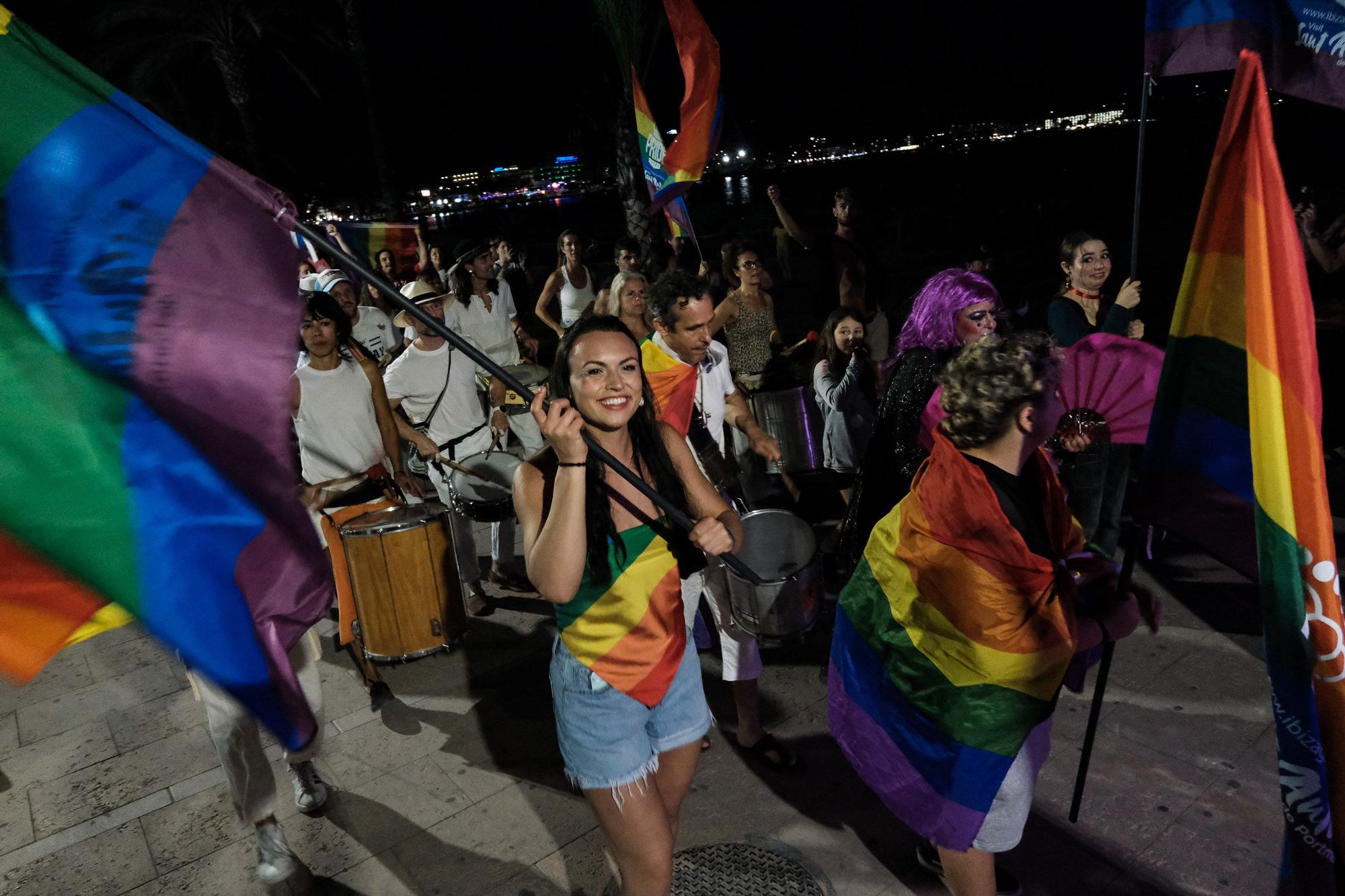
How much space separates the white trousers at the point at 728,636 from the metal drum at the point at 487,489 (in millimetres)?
1654

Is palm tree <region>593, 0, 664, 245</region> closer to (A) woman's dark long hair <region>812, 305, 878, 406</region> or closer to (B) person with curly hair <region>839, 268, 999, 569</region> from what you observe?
(A) woman's dark long hair <region>812, 305, 878, 406</region>

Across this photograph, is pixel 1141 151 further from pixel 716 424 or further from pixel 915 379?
pixel 716 424

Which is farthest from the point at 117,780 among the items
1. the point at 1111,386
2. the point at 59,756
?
the point at 1111,386

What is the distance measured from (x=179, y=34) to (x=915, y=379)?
2389cm

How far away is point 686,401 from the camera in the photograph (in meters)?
4.34

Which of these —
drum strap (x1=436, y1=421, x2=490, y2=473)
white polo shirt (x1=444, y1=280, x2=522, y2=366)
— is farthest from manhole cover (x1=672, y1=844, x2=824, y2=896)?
white polo shirt (x1=444, y1=280, x2=522, y2=366)

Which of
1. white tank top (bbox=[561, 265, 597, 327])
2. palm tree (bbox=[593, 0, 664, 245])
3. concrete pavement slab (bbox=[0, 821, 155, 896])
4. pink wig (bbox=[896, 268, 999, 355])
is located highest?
palm tree (bbox=[593, 0, 664, 245])

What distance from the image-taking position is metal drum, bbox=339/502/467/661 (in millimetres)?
4461

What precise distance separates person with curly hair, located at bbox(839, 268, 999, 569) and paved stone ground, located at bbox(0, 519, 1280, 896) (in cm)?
119

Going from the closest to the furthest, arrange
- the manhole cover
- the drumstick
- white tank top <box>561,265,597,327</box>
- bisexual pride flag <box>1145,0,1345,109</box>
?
bisexual pride flag <box>1145,0,1345,109</box>
the manhole cover
the drumstick
white tank top <box>561,265,597,327</box>

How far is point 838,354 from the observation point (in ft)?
18.4

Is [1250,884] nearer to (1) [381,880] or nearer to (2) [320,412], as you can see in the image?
(1) [381,880]

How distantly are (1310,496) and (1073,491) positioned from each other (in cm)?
265

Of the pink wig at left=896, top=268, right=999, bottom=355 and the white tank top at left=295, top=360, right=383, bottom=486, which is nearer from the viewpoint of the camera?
the pink wig at left=896, top=268, right=999, bottom=355
